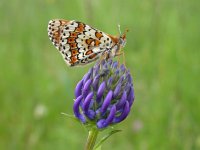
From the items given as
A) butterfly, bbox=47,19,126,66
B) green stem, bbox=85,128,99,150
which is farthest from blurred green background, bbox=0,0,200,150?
green stem, bbox=85,128,99,150

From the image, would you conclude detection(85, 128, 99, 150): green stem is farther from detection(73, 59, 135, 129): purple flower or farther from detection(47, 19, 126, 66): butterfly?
detection(47, 19, 126, 66): butterfly

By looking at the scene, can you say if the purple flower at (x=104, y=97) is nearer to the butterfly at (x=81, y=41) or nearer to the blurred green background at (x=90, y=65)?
the butterfly at (x=81, y=41)

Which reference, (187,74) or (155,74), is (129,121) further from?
(187,74)

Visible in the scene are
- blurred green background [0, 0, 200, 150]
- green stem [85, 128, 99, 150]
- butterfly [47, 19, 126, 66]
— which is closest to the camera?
green stem [85, 128, 99, 150]

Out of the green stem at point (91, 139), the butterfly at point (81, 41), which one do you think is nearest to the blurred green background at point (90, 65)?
the butterfly at point (81, 41)

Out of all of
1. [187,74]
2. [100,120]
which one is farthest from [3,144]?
[100,120]

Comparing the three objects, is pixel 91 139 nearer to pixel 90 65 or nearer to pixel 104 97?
pixel 104 97

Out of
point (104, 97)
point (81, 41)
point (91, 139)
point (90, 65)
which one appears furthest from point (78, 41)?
point (90, 65)
